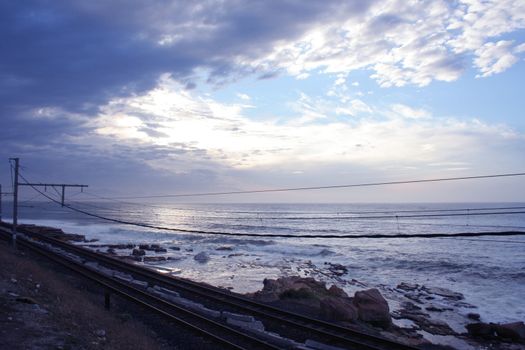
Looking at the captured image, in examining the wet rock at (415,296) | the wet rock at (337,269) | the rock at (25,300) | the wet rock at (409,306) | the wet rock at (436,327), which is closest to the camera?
the rock at (25,300)

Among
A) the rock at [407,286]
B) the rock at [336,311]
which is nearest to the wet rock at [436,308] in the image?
the rock at [407,286]

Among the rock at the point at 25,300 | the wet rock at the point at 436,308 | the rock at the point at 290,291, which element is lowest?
the wet rock at the point at 436,308

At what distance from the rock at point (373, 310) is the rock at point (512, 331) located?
185 inches

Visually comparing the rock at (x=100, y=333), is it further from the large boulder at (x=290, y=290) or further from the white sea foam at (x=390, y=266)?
the white sea foam at (x=390, y=266)

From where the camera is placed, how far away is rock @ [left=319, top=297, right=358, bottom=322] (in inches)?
692

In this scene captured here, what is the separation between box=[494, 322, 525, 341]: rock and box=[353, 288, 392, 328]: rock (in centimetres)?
469

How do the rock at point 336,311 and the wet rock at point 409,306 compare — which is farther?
the wet rock at point 409,306

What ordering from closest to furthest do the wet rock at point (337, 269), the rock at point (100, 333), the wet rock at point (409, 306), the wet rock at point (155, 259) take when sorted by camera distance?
1. the rock at point (100, 333)
2. the wet rock at point (409, 306)
3. the wet rock at point (337, 269)
4. the wet rock at point (155, 259)

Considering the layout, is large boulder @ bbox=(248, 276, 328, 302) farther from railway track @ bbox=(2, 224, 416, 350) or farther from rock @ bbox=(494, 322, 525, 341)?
rock @ bbox=(494, 322, 525, 341)

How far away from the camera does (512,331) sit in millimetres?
17828

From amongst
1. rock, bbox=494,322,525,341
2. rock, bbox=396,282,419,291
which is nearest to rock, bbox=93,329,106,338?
rock, bbox=494,322,525,341

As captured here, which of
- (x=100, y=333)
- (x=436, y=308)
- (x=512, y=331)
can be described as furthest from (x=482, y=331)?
(x=100, y=333)

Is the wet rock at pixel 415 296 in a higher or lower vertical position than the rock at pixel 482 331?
lower

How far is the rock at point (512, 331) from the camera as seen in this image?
58.3 ft
